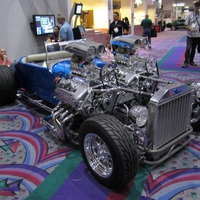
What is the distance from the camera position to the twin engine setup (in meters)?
2.25

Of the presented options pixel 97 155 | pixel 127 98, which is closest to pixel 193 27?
pixel 127 98

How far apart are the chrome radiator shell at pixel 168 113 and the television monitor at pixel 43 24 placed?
6620 mm

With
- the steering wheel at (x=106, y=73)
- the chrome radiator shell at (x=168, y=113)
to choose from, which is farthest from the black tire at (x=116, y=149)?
the steering wheel at (x=106, y=73)

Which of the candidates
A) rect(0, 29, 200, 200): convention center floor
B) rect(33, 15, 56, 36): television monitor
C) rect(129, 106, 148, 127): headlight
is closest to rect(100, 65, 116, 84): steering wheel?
rect(129, 106, 148, 127): headlight

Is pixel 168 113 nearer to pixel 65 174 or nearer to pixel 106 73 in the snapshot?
pixel 106 73

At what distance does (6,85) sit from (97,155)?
267cm

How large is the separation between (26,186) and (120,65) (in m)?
2.12

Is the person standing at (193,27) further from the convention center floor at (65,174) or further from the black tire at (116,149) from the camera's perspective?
the black tire at (116,149)

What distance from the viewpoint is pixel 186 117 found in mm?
2562

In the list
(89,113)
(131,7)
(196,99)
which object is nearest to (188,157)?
(196,99)

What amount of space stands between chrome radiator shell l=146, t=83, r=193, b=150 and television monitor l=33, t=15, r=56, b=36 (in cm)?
662

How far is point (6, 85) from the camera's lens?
14.0ft

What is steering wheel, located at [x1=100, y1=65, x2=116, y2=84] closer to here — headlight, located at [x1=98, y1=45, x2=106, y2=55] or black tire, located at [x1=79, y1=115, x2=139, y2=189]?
headlight, located at [x1=98, y1=45, x2=106, y2=55]

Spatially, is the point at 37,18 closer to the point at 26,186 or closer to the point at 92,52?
the point at 92,52
